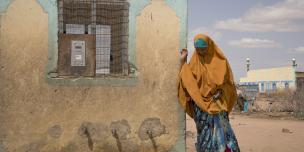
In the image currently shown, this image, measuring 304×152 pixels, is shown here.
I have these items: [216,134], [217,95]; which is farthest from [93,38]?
[216,134]

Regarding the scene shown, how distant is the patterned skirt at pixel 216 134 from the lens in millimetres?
4402

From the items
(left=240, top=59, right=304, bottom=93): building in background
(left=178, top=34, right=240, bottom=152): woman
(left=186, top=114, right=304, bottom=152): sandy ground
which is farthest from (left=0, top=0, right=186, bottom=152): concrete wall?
(left=240, top=59, right=304, bottom=93): building in background

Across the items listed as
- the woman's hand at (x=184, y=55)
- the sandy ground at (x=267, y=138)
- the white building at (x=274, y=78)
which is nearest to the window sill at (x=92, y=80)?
the woman's hand at (x=184, y=55)

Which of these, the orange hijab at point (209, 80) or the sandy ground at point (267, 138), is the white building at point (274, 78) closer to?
the sandy ground at point (267, 138)

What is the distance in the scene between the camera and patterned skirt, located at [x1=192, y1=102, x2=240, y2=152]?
173 inches

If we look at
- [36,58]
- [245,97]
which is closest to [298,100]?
[245,97]

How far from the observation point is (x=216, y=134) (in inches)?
174

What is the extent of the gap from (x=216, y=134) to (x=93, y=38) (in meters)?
1.97

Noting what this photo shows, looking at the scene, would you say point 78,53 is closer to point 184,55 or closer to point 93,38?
point 93,38

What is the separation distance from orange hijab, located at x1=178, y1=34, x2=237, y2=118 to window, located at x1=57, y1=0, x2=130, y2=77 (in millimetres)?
970

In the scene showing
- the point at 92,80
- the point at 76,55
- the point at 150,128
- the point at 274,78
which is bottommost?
the point at 274,78

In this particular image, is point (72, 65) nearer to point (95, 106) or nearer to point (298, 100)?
point (95, 106)

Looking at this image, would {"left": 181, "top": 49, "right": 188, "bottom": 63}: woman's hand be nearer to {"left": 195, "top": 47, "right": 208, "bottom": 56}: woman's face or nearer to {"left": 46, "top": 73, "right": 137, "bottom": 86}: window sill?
{"left": 195, "top": 47, "right": 208, "bottom": 56}: woman's face

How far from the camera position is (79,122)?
4848 millimetres
